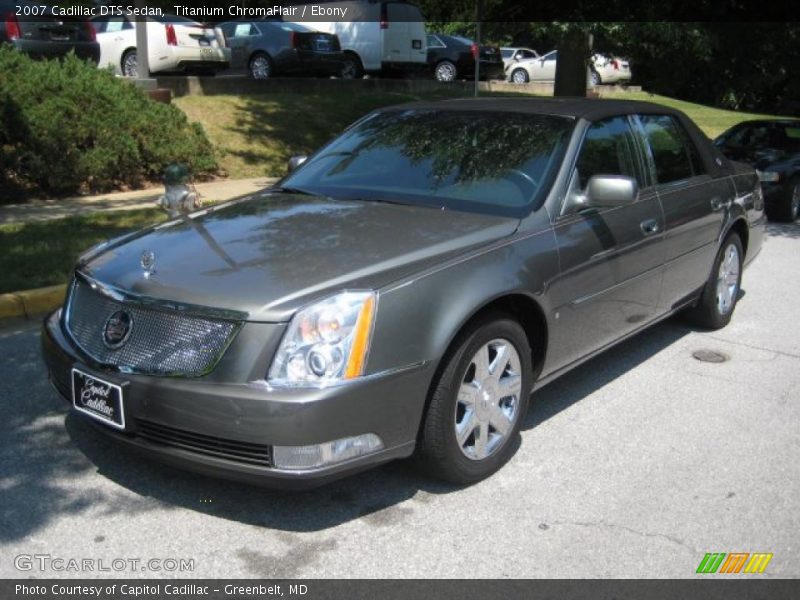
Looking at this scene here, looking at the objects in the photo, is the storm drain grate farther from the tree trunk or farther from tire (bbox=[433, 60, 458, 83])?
tire (bbox=[433, 60, 458, 83])

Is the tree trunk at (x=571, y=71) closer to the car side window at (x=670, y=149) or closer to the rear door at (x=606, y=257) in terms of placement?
the car side window at (x=670, y=149)

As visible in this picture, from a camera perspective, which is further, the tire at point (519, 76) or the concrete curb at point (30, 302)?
the tire at point (519, 76)

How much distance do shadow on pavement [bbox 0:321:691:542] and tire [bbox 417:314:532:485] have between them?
175mm

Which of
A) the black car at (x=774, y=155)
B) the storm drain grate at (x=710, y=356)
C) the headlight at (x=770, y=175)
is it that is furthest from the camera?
the black car at (x=774, y=155)

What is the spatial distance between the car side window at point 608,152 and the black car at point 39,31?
10.2 metres

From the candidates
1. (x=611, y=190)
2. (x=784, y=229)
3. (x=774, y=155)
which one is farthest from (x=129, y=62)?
(x=611, y=190)

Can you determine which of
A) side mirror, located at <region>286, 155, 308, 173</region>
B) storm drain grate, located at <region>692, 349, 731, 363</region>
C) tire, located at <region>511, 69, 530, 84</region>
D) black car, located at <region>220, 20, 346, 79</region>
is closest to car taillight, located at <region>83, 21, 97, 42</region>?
black car, located at <region>220, 20, 346, 79</region>

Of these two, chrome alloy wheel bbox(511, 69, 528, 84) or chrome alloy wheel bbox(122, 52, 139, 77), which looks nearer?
chrome alloy wheel bbox(122, 52, 139, 77)

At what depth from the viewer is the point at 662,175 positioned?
17.7 feet

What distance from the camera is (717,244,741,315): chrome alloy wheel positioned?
6246 mm

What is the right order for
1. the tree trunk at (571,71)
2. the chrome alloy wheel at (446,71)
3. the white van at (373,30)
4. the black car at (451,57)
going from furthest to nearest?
the chrome alloy wheel at (446,71)
the black car at (451,57)
the white van at (373,30)
the tree trunk at (571,71)

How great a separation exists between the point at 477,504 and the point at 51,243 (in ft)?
17.3

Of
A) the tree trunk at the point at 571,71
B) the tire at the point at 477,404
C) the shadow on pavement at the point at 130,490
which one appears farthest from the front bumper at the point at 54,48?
the tire at the point at 477,404

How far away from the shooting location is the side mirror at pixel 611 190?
433 centimetres
